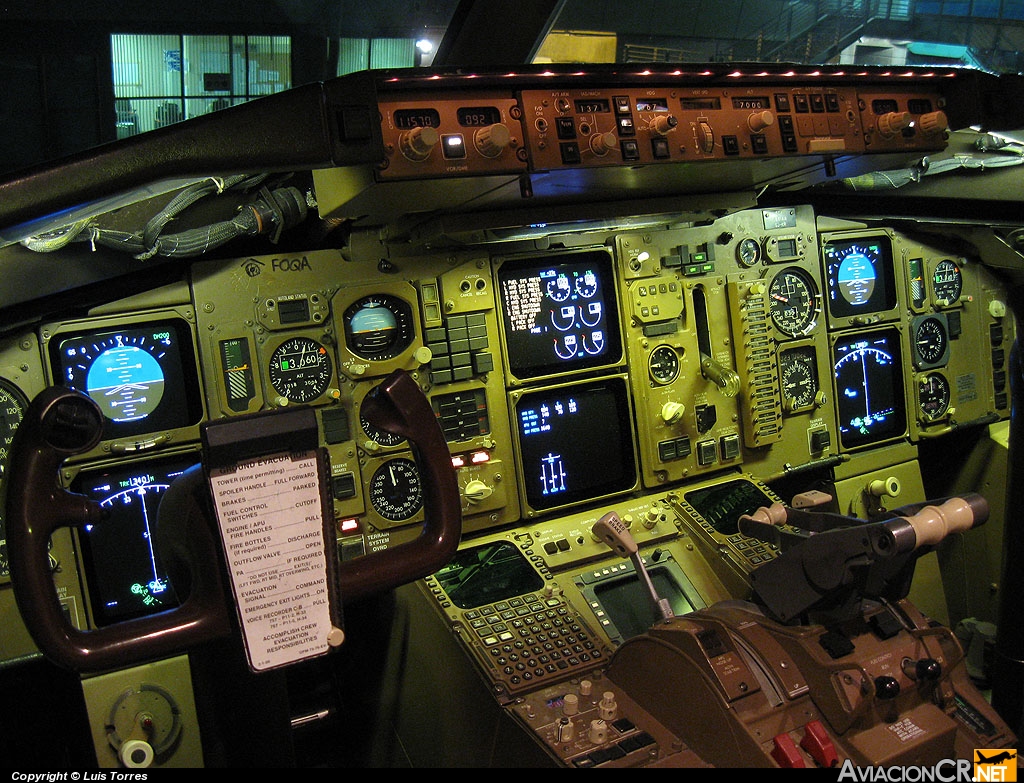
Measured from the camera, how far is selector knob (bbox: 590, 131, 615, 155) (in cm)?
256

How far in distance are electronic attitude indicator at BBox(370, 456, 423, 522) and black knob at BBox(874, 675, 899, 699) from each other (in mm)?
1886

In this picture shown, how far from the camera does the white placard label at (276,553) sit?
138cm

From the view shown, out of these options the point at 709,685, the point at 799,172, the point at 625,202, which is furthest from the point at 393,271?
the point at 709,685

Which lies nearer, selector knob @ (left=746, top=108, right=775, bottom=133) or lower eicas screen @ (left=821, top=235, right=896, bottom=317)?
selector knob @ (left=746, top=108, right=775, bottom=133)

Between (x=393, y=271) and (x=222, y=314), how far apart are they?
0.69 metres

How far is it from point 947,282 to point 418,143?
12.2 feet

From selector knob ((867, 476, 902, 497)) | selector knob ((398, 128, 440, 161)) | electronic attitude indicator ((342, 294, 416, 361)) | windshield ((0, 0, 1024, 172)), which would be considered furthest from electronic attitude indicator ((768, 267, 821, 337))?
selector knob ((398, 128, 440, 161))

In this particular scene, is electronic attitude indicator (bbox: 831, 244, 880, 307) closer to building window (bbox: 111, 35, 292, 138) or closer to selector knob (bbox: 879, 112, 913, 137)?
selector knob (bbox: 879, 112, 913, 137)

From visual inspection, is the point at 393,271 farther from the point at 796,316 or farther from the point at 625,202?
the point at 796,316

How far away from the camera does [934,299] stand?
4.86 meters

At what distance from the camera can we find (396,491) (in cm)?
362

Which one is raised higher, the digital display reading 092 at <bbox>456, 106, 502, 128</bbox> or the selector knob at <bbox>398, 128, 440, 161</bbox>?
the digital display reading 092 at <bbox>456, 106, 502, 128</bbox>

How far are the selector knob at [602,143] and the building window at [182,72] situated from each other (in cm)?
154

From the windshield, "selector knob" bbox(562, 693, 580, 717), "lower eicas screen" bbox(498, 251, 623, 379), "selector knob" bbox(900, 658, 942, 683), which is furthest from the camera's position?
"lower eicas screen" bbox(498, 251, 623, 379)
